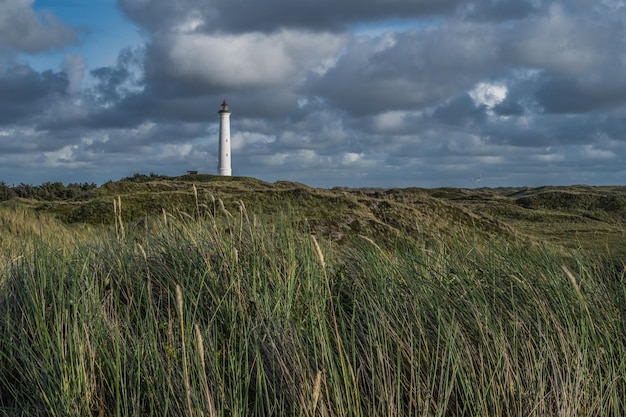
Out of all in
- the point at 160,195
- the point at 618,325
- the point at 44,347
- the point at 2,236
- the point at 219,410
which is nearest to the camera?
the point at 219,410

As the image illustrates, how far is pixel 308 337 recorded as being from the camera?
398 cm

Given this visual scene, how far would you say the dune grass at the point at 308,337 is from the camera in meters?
3.74

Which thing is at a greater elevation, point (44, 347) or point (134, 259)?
point (134, 259)

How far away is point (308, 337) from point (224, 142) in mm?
81004

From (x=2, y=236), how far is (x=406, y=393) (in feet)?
38.6

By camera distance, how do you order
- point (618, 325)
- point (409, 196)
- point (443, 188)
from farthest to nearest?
point (443, 188), point (409, 196), point (618, 325)

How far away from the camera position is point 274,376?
370 centimetres

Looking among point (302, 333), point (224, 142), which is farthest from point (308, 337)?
point (224, 142)

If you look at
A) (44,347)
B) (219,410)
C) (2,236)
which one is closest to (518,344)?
(219,410)

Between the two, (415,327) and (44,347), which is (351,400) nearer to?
(415,327)

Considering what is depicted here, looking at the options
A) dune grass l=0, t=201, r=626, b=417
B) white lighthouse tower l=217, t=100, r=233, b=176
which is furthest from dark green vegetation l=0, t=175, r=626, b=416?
white lighthouse tower l=217, t=100, r=233, b=176

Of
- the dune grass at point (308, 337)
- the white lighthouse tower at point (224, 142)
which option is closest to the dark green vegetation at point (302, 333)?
the dune grass at point (308, 337)

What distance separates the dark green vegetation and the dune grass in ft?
0.07

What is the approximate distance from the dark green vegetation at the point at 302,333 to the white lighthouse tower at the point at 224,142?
77247 mm
